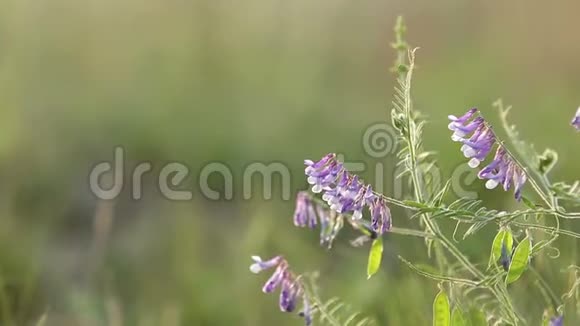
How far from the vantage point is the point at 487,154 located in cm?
111

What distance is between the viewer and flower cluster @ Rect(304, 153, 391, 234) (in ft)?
3.73

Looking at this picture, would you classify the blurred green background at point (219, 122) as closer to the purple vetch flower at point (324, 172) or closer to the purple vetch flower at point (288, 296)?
the purple vetch flower at point (288, 296)

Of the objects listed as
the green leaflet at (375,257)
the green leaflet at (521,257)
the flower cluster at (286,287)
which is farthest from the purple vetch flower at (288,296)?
the green leaflet at (521,257)

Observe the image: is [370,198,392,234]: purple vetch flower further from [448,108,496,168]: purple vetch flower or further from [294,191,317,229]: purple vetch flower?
[294,191,317,229]: purple vetch flower

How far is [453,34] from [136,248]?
198 centimetres

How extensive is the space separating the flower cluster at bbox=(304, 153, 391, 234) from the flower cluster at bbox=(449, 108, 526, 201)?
12 cm

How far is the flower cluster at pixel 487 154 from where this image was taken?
1096 millimetres

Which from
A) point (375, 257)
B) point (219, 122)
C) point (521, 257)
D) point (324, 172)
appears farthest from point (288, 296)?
point (219, 122)

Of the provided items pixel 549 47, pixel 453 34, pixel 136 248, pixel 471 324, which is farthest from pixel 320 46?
pixel 471 324

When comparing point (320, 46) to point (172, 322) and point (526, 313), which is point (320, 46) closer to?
point (172, 322)

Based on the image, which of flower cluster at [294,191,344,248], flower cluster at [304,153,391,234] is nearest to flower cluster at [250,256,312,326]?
flower cluster at [294,191,344,248]

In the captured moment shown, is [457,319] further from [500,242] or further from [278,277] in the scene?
[278,277]

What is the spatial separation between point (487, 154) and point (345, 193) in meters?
0.17

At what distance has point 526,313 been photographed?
1.71 m
